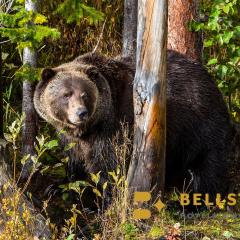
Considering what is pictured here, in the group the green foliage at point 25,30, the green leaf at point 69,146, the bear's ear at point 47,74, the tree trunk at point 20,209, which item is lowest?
the tree trunk at point 20,209

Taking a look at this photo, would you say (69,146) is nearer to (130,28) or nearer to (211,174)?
(211,174)

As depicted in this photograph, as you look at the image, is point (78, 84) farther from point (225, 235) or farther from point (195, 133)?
→ point (225, 235)

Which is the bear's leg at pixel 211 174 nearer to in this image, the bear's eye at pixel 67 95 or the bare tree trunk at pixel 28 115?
the bear's eye at pixel 67 95

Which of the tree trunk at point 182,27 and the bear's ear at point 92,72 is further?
the tree trunk at point 182,27

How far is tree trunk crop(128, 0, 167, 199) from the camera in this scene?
5.53m

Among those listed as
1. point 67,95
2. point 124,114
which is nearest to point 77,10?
point 67,95

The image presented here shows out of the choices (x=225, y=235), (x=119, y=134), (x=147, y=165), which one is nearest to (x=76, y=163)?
(x=119, y=134)

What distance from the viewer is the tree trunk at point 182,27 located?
7.47 meters

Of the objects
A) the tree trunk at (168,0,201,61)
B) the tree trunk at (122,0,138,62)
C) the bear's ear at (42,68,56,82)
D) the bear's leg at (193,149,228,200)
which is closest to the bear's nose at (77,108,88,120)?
the bear's ear at (42,68,56,82)

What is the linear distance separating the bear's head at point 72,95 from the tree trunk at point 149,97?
0.65 metres

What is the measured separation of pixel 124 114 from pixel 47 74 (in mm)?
897

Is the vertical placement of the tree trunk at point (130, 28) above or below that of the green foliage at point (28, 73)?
above

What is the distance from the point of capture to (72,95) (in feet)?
20.4

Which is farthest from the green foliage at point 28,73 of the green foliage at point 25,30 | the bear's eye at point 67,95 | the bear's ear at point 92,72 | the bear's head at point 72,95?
the bear's ear at point 92,72
